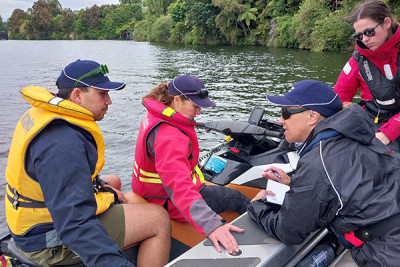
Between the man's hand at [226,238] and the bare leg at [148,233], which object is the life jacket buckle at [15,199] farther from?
the man's hand at [226,238]

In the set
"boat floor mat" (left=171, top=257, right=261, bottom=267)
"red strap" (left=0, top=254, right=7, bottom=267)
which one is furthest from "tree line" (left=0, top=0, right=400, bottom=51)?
"red strap" (left=0, top=254, right=7, bottom=267)

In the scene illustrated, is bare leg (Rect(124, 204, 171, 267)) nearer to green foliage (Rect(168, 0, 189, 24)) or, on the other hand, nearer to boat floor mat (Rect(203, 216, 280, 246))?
boat floor mat (Rect(203, 216, 280, 246))

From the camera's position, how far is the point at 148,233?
2.38 m

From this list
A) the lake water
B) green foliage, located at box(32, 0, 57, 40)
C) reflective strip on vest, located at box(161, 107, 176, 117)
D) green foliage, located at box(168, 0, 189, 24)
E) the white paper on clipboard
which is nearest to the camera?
the white paper on clipboard

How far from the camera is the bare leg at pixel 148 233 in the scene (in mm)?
2334

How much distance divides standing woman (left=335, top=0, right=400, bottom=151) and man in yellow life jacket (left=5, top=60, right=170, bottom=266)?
228cm

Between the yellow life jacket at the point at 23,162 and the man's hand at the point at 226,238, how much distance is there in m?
1.00

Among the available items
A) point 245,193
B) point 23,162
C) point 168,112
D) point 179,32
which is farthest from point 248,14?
point 23,162

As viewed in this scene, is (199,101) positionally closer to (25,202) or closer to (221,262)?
(221,262)

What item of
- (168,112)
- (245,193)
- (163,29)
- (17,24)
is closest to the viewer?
(168,112)

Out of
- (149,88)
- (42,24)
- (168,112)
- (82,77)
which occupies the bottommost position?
(149,88)

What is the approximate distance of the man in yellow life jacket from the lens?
1856 millimetres

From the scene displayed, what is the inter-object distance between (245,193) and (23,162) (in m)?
2.08

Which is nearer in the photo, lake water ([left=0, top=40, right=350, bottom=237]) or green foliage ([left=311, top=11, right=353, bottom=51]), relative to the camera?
lake water ([left=0, top=40, right=350, bottom=237])
